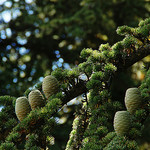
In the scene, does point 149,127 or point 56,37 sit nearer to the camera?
point 149,127

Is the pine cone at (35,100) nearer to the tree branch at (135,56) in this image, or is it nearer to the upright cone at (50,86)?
the upright cone at (50,86)

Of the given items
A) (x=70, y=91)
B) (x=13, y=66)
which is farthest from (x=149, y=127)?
(x=70, y=91)

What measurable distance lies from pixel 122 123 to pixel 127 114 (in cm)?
5

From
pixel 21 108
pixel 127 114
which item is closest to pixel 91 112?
pixel 127 114

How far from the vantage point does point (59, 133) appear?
313cm

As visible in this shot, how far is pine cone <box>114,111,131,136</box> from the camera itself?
0.67 m

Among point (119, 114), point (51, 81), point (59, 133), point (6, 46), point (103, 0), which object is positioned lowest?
point (119, 114)

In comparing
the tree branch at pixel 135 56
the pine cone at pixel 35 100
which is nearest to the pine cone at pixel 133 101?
the tree branch at pixel 135 56

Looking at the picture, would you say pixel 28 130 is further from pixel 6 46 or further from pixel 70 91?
pixel 6 46

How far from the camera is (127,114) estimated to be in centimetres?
71

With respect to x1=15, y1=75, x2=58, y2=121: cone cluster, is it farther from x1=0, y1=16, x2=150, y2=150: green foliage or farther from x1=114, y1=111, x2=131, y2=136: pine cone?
x1=114, y1=111, x2=131, y2=136: pine cone

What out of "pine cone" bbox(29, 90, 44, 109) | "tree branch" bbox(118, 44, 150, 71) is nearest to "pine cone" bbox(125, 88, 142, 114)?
"tree branch" bbox(118, 44, 150, 71)

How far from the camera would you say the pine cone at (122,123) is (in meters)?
0.67

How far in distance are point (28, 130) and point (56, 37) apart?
131 inches
